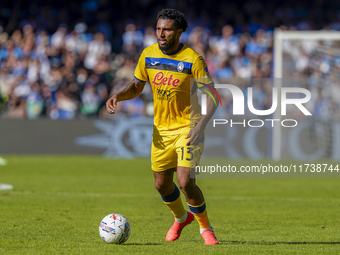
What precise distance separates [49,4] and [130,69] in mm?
6004

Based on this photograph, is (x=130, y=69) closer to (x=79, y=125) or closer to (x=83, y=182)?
(x=79, y=125)

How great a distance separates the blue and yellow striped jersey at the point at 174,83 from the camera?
5855mm

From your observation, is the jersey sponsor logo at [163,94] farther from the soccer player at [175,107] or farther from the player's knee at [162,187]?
the player's knee at [162,187]

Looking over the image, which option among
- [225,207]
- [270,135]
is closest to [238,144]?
[270,135]

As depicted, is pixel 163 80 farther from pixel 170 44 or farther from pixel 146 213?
pixel 146 213

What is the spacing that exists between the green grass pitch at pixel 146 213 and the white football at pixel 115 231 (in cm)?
10

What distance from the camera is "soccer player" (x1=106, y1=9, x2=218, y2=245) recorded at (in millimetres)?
5818

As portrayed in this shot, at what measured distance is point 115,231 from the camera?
5.77m

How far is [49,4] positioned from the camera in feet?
75.4

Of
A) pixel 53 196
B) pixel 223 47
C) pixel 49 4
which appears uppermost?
pixel 49 4

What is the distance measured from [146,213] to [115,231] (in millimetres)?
2626

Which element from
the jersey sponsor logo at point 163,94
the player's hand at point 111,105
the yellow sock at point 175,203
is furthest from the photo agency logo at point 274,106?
the player's hand at point 111,105

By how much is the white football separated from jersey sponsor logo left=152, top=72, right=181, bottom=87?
4.86 ft

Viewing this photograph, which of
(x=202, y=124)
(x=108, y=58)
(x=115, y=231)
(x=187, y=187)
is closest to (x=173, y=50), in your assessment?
(x=202, y=124)
